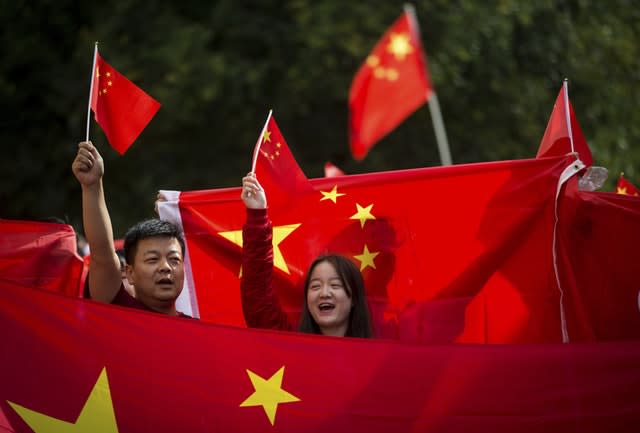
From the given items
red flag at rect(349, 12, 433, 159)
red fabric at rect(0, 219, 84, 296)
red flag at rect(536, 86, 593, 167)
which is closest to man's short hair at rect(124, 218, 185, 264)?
red fabric at rect(0, 219, 84, 296)

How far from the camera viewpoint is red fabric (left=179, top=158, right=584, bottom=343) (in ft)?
14.2

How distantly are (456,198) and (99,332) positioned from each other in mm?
1851

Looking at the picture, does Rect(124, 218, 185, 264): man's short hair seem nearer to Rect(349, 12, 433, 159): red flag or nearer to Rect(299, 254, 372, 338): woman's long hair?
Rect(299, 254, 372, 338): woman's long hair

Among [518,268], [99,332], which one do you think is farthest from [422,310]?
[99,332]

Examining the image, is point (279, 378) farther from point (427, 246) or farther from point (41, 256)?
point (41, 256)

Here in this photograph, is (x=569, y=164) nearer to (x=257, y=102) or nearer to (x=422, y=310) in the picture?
(x=422, y=310)

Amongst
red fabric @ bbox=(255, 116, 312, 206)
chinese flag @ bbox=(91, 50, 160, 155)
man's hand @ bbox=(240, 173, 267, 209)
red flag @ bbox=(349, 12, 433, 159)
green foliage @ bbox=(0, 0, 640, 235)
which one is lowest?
man's hand @ bbox=(240, 173, 267, 209)

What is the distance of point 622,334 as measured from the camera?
14.1ft

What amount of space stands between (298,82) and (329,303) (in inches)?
397

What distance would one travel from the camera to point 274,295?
4012 mm

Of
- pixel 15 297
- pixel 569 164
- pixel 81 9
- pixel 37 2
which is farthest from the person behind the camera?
pixel 81 9

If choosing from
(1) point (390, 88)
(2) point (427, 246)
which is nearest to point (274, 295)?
(2) point (427, 246)

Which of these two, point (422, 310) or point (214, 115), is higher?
point (214, 115)

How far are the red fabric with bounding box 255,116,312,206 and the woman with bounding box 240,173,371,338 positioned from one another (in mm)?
424
